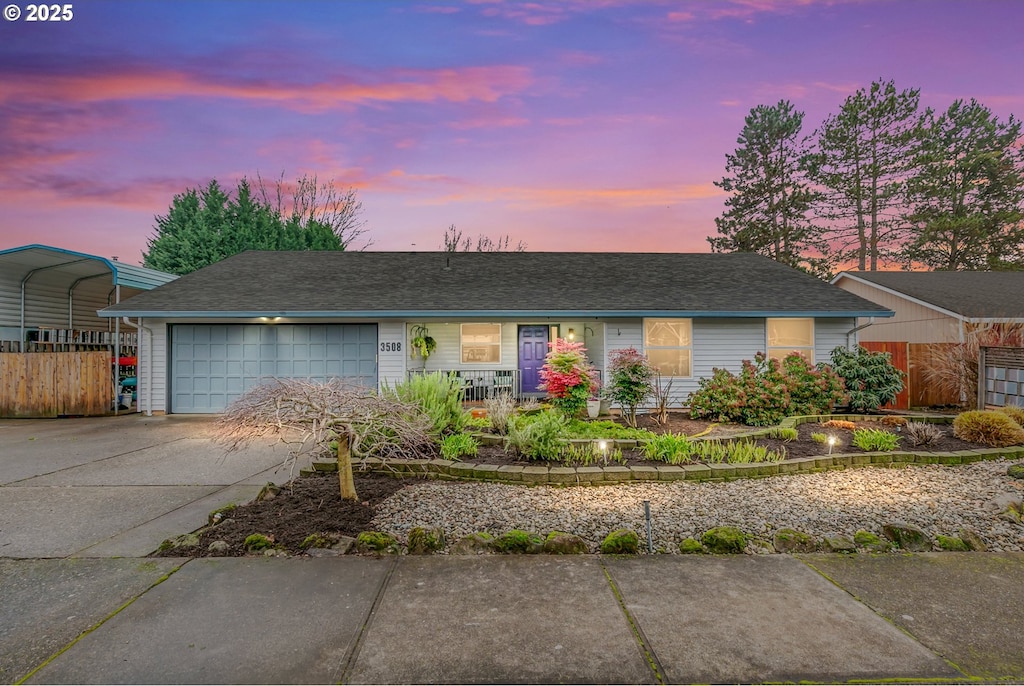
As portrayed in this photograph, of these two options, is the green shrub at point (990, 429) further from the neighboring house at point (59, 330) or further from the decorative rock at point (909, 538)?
the neighboring house at point (59, 330)

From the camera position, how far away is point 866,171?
2427cm

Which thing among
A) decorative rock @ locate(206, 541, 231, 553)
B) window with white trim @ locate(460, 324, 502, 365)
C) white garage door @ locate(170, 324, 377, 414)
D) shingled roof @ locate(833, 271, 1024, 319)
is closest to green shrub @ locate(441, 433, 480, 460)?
decorative rock @ locate(206, 541, 231, 553)

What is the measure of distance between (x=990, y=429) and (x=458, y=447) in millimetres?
7285

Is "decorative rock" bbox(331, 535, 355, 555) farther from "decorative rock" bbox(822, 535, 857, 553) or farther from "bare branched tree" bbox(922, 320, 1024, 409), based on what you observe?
"bare branched tree" bbox(922, 320, 1024, 409)

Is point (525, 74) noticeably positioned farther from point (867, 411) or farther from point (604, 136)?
point (867, 411)

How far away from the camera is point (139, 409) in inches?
453

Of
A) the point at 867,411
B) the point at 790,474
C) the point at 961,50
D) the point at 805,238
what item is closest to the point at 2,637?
the point at 790,474

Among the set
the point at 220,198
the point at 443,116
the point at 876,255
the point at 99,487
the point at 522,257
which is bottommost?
the point at 99,487

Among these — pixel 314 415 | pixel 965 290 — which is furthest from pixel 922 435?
pixel 965 290

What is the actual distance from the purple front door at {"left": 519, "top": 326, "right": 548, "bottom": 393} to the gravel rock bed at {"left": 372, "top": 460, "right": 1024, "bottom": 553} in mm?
7747

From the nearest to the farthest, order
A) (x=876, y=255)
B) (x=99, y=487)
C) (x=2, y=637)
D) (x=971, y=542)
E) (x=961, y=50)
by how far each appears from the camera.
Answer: (x=2, y=637) < (x=971, y=542) < (x=99, y=487) < (x=961, y=50) < (x=876, y=255)

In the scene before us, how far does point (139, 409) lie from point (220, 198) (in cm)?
1930

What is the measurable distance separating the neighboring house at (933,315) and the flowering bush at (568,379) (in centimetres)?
787

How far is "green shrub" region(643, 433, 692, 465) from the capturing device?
5.68 m
